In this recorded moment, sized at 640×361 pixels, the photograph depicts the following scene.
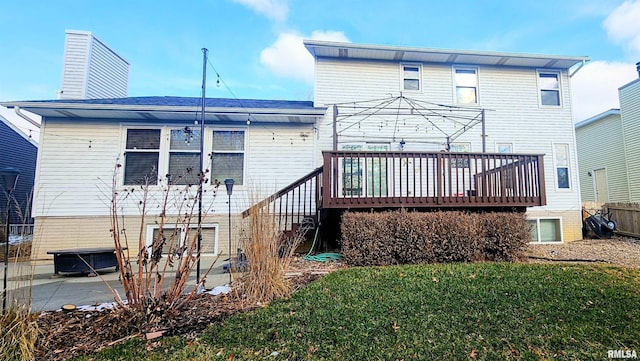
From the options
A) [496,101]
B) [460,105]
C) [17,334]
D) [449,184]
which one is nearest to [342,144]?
[449,184]

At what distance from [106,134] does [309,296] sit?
7.16 meters

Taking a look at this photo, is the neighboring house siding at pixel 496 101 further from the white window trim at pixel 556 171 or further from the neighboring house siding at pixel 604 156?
the neighboring house siding at pixel 604 156

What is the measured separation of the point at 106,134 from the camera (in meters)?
7.79

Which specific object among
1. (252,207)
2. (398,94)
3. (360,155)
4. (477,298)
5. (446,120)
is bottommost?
(477,298)

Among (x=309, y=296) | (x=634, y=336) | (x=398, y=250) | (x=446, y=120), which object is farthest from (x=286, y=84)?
(x=634, y=336)

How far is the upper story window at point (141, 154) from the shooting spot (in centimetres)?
780

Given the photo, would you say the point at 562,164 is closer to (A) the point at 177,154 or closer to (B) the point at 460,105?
(B) the point at 460,105

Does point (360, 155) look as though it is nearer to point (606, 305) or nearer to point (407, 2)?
point (606, 305)

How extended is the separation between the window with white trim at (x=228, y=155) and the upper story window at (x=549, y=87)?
30.0ft

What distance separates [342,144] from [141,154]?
5326mm

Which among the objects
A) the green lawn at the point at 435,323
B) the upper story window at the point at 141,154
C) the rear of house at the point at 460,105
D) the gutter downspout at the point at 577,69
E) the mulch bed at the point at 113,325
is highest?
the gutter downspout at the point at 577,69

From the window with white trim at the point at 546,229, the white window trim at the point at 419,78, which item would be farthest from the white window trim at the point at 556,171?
the white window trim at the point at 419,78

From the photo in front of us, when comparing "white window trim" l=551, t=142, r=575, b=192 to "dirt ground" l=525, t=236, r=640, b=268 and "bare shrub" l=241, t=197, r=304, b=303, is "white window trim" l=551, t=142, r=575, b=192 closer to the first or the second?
"dirt ground" l=525, t=236, r=640, b=268

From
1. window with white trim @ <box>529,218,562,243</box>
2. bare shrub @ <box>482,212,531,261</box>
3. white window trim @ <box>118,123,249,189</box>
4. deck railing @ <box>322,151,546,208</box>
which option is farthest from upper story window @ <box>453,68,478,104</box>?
white window trim @ <box>118,123,249,189</box>
